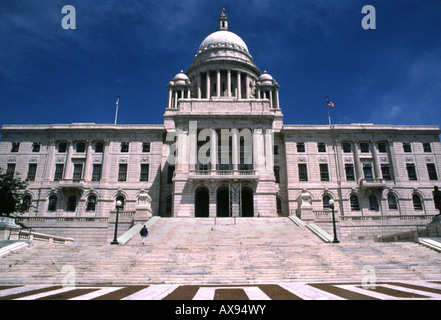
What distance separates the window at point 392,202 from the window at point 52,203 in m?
46.8

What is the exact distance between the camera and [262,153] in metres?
38.1

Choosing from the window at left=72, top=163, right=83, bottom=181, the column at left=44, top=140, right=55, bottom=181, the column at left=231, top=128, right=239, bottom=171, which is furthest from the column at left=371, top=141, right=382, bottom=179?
the column at left=44, top=140, right=55, bottom=181

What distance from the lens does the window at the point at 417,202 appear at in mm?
41594

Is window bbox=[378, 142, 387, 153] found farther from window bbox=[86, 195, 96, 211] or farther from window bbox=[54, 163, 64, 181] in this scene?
window bbox=[54, 163, 64, 181]

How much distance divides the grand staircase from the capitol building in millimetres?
16797

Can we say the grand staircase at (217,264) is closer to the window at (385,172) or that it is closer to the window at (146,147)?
the window at (146,147)

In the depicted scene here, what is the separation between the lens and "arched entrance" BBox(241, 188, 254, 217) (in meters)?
37.8

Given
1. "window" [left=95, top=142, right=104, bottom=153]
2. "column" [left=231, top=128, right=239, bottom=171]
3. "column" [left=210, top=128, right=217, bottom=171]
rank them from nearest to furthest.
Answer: "column" [left=210, top=128, right=217, bottom=171] → "column" [left=231, top=128, right=239, bottom=171] → "window" [left=95, top=142, right=104, bottom=153]

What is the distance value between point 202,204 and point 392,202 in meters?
26.9

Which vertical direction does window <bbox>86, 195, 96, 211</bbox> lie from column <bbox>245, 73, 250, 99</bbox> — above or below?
below

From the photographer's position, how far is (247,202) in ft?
127

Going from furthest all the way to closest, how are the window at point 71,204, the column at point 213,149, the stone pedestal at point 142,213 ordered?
1. the window at point 71,204
2. the column at point 213,149
3. the stone pedestal at point 142,213

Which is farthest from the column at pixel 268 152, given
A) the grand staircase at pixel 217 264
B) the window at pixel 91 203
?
the window at pixel 91 203
